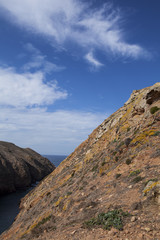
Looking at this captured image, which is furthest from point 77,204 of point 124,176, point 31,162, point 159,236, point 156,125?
point 31,162

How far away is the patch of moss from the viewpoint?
29.0ft

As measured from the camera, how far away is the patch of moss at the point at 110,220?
882cm

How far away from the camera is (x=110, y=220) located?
9453 mm

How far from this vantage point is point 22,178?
82688 mm

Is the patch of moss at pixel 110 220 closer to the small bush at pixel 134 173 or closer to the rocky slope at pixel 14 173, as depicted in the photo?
the small bush at pixel 134 173

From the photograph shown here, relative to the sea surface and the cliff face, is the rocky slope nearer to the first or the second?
the sea surface

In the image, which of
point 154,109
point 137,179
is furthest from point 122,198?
point 154,109

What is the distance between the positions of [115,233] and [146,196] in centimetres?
337

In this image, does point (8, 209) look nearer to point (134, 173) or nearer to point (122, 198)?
point (134, 173)

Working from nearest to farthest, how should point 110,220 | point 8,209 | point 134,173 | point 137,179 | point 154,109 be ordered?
point 110,220, point 137,179, point 134,173, point 154,109, point 8,209

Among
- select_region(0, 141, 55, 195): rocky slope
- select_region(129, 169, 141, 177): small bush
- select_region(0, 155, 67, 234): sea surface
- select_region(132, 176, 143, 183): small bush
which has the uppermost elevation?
select_region(129, 169, 141, 177): small bush

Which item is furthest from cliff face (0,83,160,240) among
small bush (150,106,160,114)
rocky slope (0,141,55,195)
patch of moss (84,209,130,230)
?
rocky slope (0,141,55,195)

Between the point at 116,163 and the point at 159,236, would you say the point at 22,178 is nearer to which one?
the point at 116,163

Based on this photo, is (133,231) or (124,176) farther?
(124,176)
